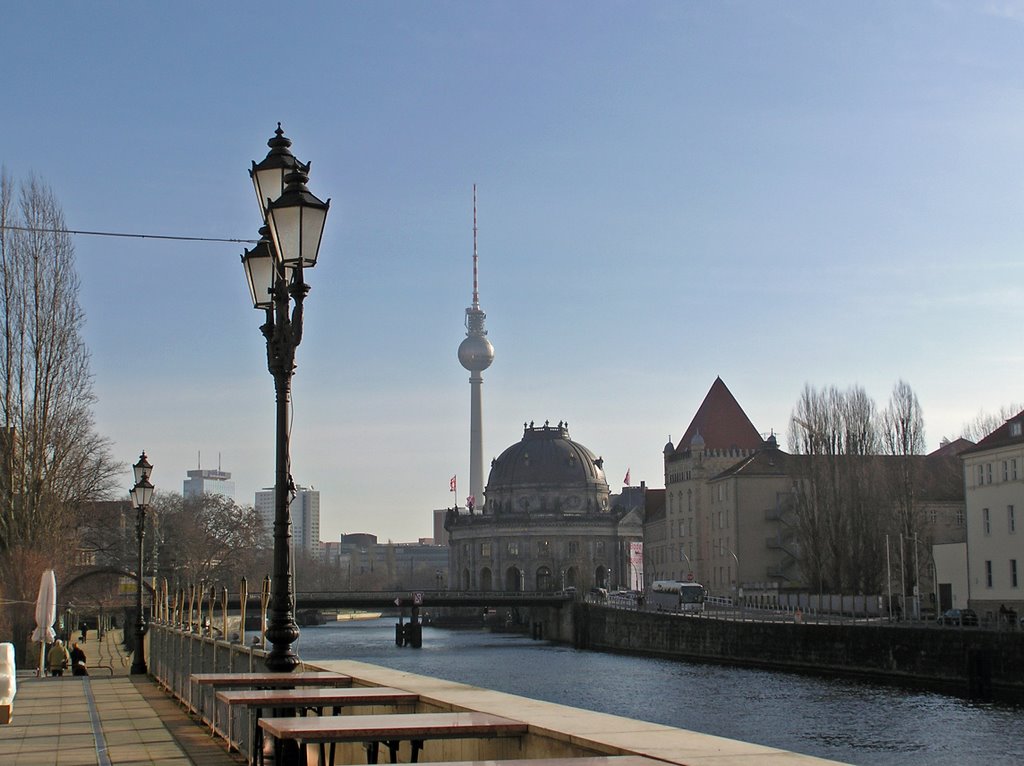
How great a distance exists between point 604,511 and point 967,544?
120279 millimetres

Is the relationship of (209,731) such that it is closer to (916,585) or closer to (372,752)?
(372,752)

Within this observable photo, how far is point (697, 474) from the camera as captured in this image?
11875cm

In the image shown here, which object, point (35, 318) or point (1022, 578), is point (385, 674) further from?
point (1022, 578)

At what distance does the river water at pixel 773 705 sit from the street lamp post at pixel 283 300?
5.93m

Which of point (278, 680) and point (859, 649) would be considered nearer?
point (278, 680)

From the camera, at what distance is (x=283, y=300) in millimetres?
14195

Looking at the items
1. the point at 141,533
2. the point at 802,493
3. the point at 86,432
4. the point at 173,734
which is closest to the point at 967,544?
the point at 802,493

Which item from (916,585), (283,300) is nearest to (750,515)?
(916,585)

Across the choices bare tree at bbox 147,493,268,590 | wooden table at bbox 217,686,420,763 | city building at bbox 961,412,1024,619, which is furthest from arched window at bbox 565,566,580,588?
wooden table at bbox 217,686,420,763

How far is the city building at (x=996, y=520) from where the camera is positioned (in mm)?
62188

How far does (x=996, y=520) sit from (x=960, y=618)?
23.6ft

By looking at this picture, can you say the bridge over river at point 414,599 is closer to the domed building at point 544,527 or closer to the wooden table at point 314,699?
the domed building at point 544,527

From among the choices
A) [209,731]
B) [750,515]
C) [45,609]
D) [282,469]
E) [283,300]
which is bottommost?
[209,731]

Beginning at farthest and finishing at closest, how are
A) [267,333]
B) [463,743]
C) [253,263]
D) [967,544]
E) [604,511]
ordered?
[604,511] → [967,544] → [253,263] → [267,333] → [463,743]
